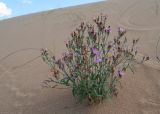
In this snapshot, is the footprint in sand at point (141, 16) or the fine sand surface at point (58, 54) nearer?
the fine sand surface at point (58, 54)

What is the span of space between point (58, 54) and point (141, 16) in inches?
74.7

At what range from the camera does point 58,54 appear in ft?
15.6

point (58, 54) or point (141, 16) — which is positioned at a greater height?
point (141, 16)

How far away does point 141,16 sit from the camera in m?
5.84

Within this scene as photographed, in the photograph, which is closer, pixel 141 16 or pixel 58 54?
pixel 58 54

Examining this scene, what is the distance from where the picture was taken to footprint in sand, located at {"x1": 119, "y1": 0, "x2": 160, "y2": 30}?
211 inches

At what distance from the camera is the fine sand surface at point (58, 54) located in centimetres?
324

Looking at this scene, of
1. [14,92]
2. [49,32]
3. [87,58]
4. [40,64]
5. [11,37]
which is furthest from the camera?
[11,37]

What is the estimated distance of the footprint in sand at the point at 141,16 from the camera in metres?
5.36

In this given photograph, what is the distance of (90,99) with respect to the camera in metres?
3.13

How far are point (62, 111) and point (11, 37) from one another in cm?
358

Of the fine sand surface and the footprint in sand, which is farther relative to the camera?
the footprint in sand

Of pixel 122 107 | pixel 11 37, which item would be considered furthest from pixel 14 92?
pixel 11 37

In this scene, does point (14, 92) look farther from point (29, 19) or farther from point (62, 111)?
point (29, 19)
